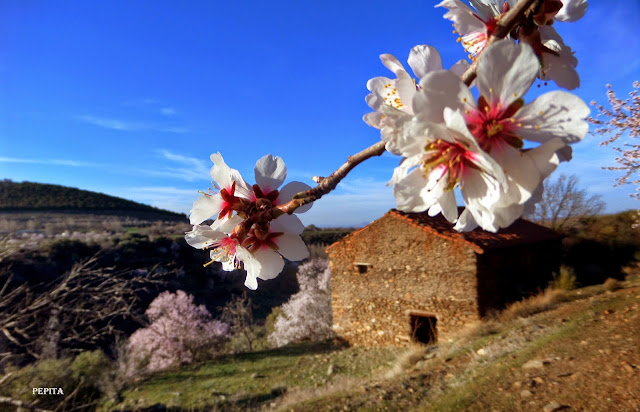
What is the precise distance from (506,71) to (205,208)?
0.53m

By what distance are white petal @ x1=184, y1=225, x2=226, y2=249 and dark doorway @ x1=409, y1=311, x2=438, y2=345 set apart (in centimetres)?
881

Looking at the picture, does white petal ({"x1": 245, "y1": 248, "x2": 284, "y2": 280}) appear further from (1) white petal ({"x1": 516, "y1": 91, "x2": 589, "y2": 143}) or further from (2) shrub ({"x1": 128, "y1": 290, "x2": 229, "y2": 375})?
(2) shrub ({"x1": 128, "y1": 290, "x2": 229, "y2": 375})

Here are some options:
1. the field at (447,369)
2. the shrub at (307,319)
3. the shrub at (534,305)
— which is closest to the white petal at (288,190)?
the field at (447,369)

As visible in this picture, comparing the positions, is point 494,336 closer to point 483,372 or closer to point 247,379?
point 483,372

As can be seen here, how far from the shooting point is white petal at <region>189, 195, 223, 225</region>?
0.66 meters

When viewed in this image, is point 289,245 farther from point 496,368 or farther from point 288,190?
point 496,368

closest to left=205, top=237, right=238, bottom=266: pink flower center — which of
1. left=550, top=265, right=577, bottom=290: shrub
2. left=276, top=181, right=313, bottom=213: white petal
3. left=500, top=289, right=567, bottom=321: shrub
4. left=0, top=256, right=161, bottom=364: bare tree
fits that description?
left=276, top=181, right=313, bottom=213: white petal

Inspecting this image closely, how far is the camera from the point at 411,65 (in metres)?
0.59

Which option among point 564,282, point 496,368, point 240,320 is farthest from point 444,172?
point 240,320

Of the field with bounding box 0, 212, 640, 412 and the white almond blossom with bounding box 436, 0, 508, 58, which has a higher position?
the white almond blossom with bounding box 436, 0, 508, 58

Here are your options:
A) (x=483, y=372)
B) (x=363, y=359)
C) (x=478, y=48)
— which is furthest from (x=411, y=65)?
(x=363, y=359)

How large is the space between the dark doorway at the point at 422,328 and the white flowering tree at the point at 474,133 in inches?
348

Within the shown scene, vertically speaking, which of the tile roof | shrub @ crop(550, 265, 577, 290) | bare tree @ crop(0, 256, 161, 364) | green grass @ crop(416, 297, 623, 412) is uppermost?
the tile roof

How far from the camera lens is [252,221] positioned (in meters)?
0.65
